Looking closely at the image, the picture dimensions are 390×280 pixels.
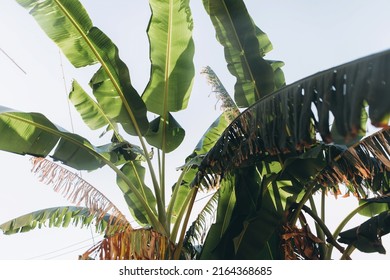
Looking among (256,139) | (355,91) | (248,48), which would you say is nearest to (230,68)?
(248,48)

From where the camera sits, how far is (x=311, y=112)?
6.98ft

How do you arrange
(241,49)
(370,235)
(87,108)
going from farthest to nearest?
(87,108) < (241,49) < (370,235)

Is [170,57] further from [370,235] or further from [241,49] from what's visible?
[370,235]

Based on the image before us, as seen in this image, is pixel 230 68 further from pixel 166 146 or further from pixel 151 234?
pixel 151 234

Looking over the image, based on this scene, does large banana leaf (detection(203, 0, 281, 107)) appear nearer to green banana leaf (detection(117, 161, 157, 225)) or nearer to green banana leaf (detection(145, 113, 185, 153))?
green banana leaf (detection(145, 113, 185, 153))

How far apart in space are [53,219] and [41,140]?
1.00 metres

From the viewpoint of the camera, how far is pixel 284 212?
11.2 feet

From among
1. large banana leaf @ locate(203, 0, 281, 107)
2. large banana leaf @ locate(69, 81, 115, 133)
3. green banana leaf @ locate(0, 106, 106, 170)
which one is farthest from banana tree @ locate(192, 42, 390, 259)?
large banana leaf @ locate(69, 81, 115, 133)

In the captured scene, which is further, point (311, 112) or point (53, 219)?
point (53, 219)

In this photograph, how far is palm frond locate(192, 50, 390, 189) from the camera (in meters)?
1.75

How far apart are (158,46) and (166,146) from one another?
95 centimetres

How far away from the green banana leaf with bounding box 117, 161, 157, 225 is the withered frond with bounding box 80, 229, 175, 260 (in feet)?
5.09

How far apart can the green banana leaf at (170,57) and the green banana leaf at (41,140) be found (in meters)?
0.77

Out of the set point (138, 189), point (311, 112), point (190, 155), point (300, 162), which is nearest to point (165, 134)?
point (190, 155)
